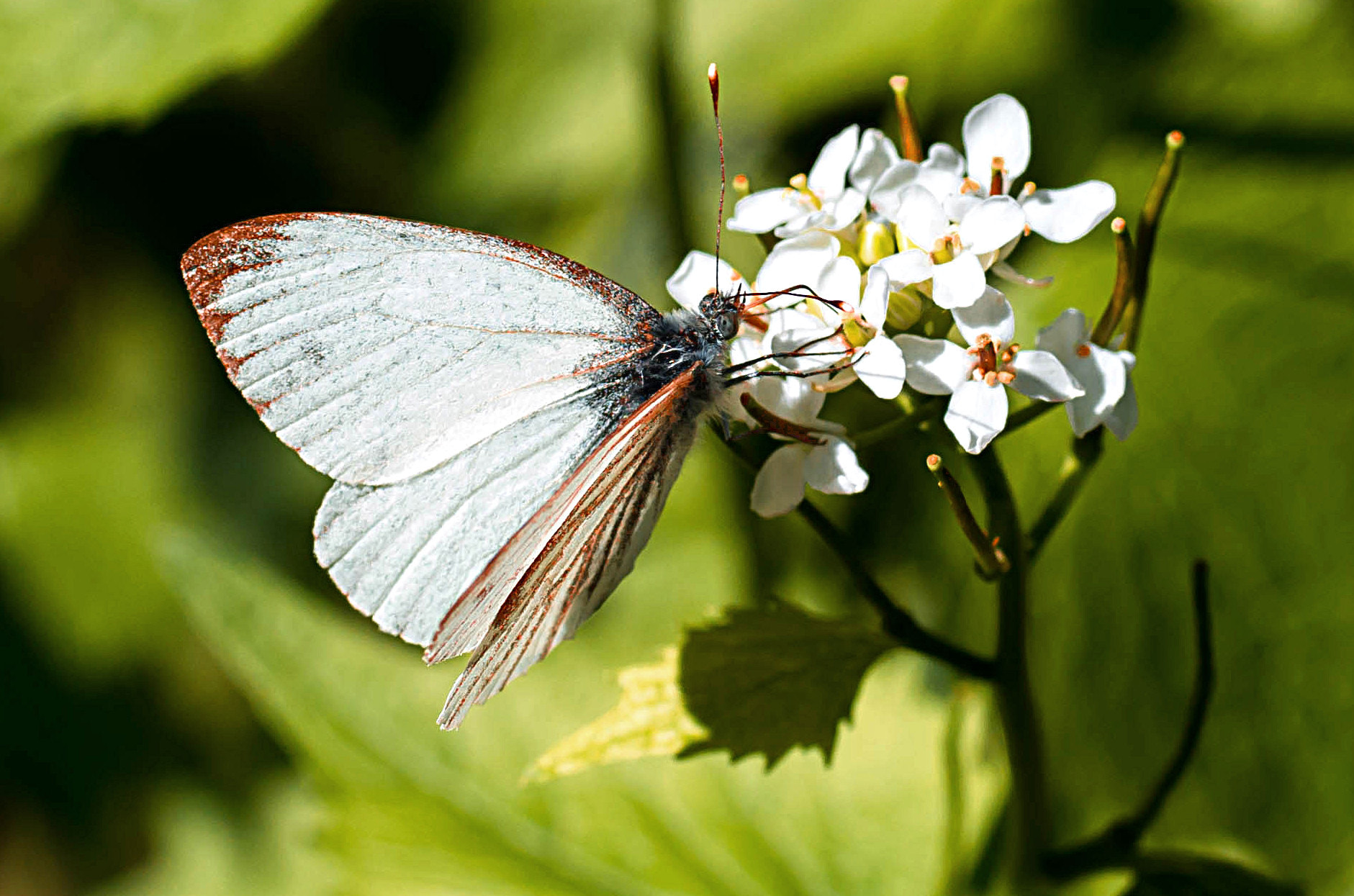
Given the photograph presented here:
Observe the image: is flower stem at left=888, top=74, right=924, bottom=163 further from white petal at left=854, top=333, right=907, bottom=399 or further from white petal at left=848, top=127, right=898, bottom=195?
white petal at left=854, top=333, right=907, bottom=399

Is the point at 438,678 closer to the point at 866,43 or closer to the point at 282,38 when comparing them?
the point at 282,38

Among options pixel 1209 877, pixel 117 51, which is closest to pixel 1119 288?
pixel 1209 877

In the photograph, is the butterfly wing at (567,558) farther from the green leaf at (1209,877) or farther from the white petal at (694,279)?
the green leaf at (1209,877)

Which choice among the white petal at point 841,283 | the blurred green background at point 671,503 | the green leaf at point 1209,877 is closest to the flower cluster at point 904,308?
the white petal at point 841,283

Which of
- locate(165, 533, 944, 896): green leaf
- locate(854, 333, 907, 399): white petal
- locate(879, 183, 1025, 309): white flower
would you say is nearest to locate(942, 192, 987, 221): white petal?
locate(879, 183, 1025, 309): white flower

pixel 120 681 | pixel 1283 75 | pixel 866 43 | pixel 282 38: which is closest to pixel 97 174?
pixel 120 681

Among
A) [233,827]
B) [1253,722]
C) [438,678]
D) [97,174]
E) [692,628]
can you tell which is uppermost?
[97,174]
